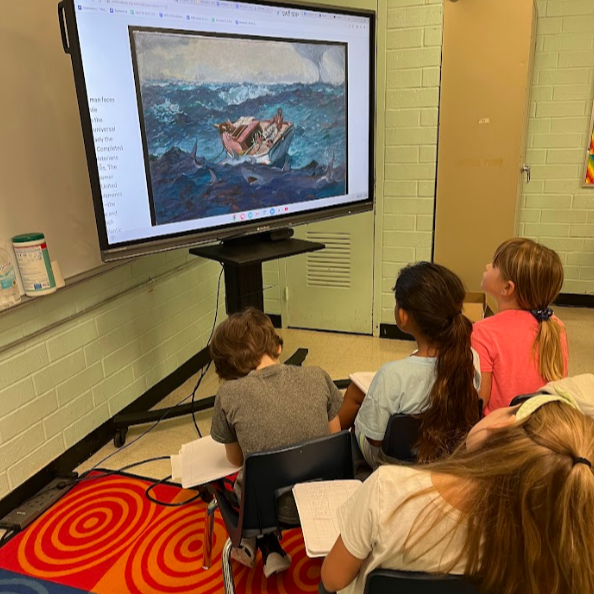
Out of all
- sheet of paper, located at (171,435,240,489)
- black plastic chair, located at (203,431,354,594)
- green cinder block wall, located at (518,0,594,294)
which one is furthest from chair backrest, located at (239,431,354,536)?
green cinder block wall, located at (518,0,594,294)

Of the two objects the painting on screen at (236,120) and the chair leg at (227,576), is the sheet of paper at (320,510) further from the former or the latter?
the painting on screen at (236,120)

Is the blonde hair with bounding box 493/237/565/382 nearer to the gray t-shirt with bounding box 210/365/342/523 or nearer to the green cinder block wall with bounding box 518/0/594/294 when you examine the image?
the gray t-shirt with bounding box 210/365/342/523

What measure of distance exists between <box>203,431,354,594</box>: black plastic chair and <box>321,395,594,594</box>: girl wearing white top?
0.41 m

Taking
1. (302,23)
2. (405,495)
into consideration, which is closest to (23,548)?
(405,495)

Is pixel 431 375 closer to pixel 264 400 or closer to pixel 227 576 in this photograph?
pixel 264 400

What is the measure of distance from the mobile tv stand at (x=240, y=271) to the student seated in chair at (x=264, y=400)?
693mm

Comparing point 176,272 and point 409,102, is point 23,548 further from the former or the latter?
point 409,102

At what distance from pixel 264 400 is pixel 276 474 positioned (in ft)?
0.68

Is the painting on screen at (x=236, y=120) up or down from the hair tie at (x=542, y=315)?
up

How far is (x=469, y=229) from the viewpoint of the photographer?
332 centimetres

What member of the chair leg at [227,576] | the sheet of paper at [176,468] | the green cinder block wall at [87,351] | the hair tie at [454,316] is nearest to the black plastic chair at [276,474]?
the chair leg at [227,576]

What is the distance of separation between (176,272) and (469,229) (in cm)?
179

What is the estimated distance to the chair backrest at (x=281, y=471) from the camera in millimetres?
1360

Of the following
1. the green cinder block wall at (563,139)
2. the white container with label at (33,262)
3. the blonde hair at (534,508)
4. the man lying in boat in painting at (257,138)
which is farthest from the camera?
the green cinder block wall at (563,139)
